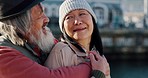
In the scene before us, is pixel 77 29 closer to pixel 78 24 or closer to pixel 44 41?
pixel 78 24

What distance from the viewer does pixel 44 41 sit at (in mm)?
1303

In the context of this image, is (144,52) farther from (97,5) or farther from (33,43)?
(33,43)

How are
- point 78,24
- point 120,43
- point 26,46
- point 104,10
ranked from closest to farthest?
point 26,46 → point 78,24 → point 120,43 → point 104,10

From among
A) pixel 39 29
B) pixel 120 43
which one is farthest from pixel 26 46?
pixel 120 43

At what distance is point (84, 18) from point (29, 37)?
0.71 ft

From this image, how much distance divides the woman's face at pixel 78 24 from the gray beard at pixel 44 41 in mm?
Result: 67

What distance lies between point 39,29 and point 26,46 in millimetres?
76

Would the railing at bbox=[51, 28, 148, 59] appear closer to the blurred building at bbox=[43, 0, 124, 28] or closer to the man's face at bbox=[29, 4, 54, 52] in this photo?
the blurred building at bbox=[43, 0, 124, 28]

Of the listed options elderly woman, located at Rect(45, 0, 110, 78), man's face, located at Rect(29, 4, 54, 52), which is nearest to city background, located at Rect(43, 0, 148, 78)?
elderly woman, located at Rect(45, 0, 110, 78)

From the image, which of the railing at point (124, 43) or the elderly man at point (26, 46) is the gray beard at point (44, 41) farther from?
the railing at point (124, 43)

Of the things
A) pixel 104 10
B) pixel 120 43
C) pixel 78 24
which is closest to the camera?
pixel 78 24

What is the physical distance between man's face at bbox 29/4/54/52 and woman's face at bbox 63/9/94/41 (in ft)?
0.30

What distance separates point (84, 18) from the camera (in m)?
1.38

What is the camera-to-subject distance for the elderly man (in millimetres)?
1157
